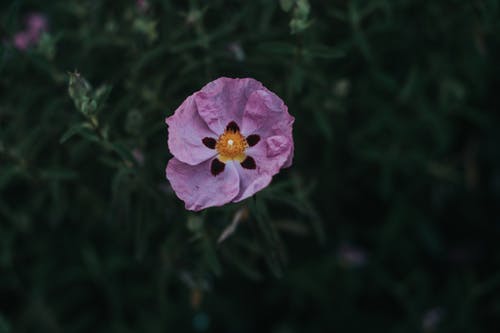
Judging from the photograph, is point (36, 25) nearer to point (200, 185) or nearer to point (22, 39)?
point (22, 39)

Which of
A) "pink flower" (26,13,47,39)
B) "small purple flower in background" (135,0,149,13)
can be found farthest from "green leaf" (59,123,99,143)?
"pink flower" (26,13,47,39)

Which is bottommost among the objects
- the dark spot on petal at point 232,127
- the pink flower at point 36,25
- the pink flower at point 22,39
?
the dark spot on petal at point 232,127

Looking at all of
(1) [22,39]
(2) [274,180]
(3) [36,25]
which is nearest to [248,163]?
(2) [274,180]

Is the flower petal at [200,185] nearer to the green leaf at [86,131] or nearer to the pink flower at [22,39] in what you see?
the green leaf at [86,131]

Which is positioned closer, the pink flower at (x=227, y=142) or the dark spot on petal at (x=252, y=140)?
the pink flower at (x=227, y=142)

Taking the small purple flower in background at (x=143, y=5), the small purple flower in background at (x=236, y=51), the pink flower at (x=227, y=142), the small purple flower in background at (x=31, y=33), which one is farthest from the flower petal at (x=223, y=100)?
the small purple flower in background at (x=31, y=33)

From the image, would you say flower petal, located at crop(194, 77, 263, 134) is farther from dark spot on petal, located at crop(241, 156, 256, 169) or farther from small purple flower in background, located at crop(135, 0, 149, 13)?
small purple flower in background, located at crop(135, 0, 149, 13)
